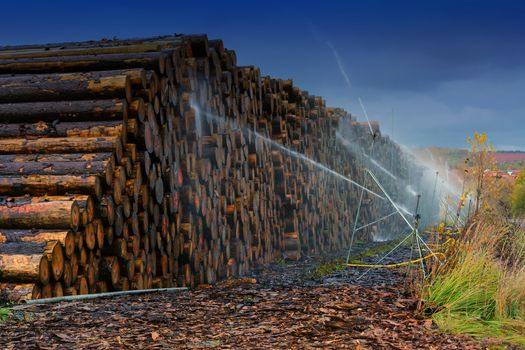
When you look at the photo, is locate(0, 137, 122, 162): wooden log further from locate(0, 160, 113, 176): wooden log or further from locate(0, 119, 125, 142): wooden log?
locate(0, 160, 113, 176): wooden log

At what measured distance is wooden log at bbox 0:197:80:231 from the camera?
6.04 metres

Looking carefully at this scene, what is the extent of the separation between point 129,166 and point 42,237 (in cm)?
146

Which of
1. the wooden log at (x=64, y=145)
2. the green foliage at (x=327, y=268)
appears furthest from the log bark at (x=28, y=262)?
the green foliage at (x=327, y=268)

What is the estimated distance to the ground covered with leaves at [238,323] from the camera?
430cm

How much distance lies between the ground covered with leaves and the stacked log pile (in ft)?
3.30

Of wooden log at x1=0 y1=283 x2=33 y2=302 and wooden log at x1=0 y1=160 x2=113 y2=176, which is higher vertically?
wooden log at x1=0 y1=160 x2=113 y2=176

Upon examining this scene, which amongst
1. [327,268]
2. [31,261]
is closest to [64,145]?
[31,261]

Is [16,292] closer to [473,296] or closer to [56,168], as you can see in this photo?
[56,168]

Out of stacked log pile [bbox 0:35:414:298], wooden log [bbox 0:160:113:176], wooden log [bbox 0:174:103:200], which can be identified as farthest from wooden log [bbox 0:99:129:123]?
wooden log [bbox 0:174:103:200]

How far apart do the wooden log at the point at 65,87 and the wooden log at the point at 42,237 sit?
6.53 ft

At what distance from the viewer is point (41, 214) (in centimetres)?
611

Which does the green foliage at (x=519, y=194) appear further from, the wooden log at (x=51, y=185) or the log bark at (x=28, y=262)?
the log bark at (x=28, y=262)

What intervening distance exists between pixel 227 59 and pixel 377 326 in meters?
6.36

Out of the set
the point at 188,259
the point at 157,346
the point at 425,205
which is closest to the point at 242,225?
the point at 188,259
